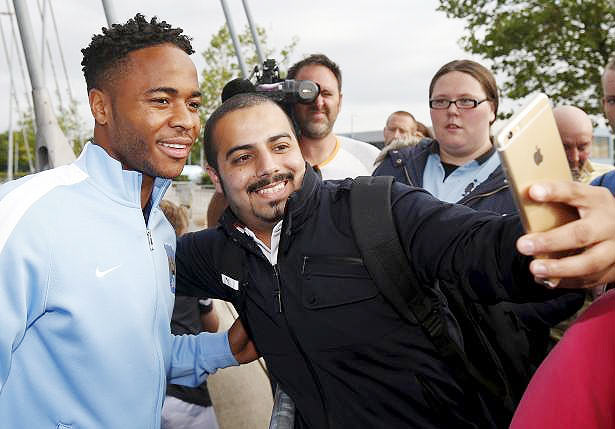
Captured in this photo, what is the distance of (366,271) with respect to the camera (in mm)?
1867

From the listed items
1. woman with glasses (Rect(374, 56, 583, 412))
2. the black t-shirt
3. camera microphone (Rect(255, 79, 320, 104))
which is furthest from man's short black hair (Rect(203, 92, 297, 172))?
woman with glasses (Rect(374, 56, 583, 412))

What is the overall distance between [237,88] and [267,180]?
880 mm

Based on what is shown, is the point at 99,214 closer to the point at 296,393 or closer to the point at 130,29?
the point at 130,29

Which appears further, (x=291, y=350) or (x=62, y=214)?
(x=291, y=350)

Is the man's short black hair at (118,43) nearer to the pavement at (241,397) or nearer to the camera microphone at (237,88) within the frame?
the camera microphone at (237,88)

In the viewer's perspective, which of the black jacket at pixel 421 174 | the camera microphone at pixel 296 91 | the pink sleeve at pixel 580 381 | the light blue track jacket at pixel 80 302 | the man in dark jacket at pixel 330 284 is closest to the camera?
the pink sleeve at pixel 580 381

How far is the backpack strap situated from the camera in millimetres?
1766

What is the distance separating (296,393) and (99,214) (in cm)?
93

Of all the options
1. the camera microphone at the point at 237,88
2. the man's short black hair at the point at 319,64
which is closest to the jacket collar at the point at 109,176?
the camera microphone at the point at 237,88

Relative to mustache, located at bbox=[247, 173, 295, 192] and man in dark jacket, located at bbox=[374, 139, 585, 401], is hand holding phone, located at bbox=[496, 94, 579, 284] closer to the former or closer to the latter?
man in dark jacket, located at bbox=[374, 139, 585, 401]

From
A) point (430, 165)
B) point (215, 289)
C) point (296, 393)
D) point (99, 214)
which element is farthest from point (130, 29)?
point (430, 165)

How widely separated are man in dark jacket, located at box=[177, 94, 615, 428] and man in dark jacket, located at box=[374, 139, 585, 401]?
19cm

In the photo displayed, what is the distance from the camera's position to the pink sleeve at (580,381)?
41.5 inches

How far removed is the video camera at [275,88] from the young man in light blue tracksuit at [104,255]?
0.75 metres
